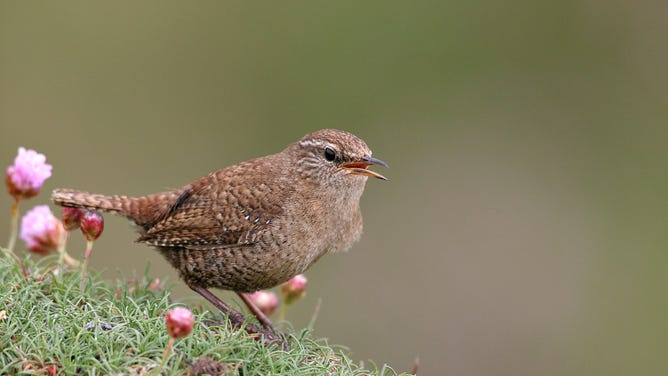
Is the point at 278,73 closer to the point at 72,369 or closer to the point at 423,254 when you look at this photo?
the point at 423,254

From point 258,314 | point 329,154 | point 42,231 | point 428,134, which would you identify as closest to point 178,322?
point 258,314

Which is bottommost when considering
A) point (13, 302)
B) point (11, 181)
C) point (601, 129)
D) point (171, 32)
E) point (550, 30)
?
point (13, 302)

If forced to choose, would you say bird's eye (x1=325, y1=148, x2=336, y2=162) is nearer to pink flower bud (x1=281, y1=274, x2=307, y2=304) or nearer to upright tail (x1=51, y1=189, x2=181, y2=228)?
pink flower bud (x1=281, y1=274, x2=307, y2=304)

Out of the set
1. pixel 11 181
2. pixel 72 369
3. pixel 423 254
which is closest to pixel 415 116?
pixel 423 254

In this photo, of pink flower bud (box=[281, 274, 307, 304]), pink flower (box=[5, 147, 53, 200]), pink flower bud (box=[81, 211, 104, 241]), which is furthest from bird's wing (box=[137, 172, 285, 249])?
pink flower (box=[5, 147, 53, 200])

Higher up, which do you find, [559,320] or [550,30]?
[550,30]
